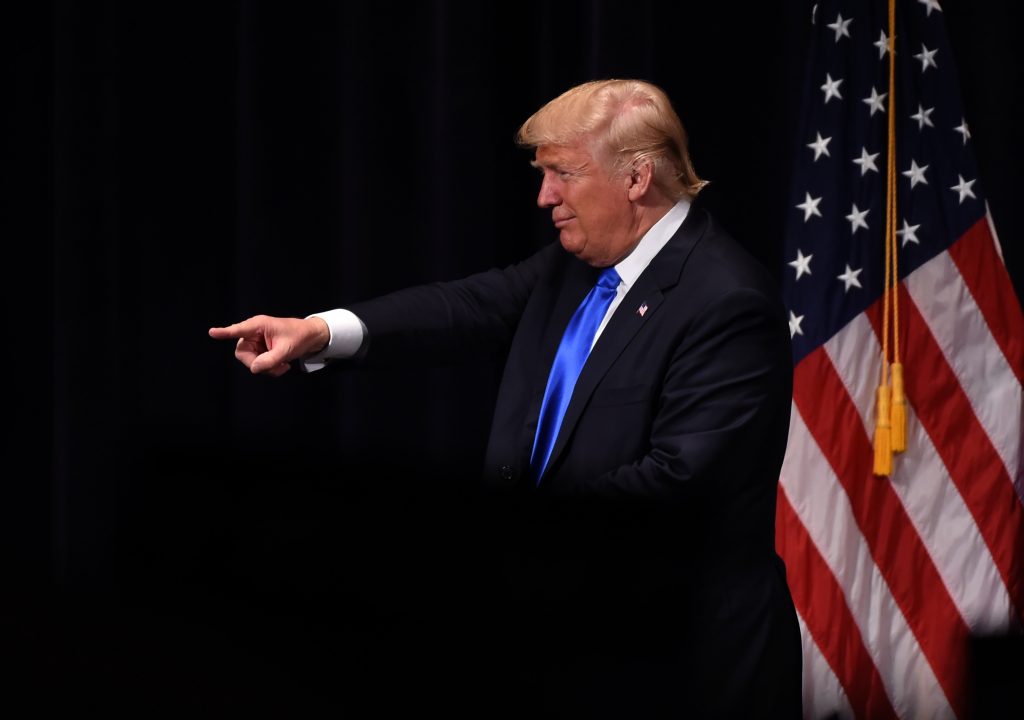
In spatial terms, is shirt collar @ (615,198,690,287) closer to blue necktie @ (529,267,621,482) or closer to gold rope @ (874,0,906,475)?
blue necktie @ (529,267,621,482)

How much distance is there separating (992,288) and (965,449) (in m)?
0.41

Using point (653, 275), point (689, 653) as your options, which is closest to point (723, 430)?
point (653, 275)

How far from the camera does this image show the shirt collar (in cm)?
206

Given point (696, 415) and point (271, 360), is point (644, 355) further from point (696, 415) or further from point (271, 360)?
point (271, 360)

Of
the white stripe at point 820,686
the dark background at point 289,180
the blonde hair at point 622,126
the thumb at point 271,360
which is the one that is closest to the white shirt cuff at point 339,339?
the thumb at point 271,360

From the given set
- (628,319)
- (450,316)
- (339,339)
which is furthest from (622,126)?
(339,339)

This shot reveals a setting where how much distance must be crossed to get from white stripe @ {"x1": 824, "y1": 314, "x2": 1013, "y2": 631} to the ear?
125 centimetres

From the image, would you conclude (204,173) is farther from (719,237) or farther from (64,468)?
(719,237)

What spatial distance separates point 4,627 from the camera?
1635mm

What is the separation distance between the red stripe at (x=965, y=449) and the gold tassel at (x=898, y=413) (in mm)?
101

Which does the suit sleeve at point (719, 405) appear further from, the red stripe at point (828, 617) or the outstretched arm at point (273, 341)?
the red stripe at point (828, 617)

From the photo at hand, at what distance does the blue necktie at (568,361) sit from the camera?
2.02 metres

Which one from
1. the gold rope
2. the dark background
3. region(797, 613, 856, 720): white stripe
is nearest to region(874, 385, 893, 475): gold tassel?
the gold rope

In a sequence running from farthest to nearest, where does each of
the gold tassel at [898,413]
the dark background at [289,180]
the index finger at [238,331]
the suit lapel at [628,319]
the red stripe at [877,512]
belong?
the dark background at [289,180]
the red stripe at [877,512]
the gold tassel at [898,413]
the suit lapel at [628,319]
the index finger at [238,331]
